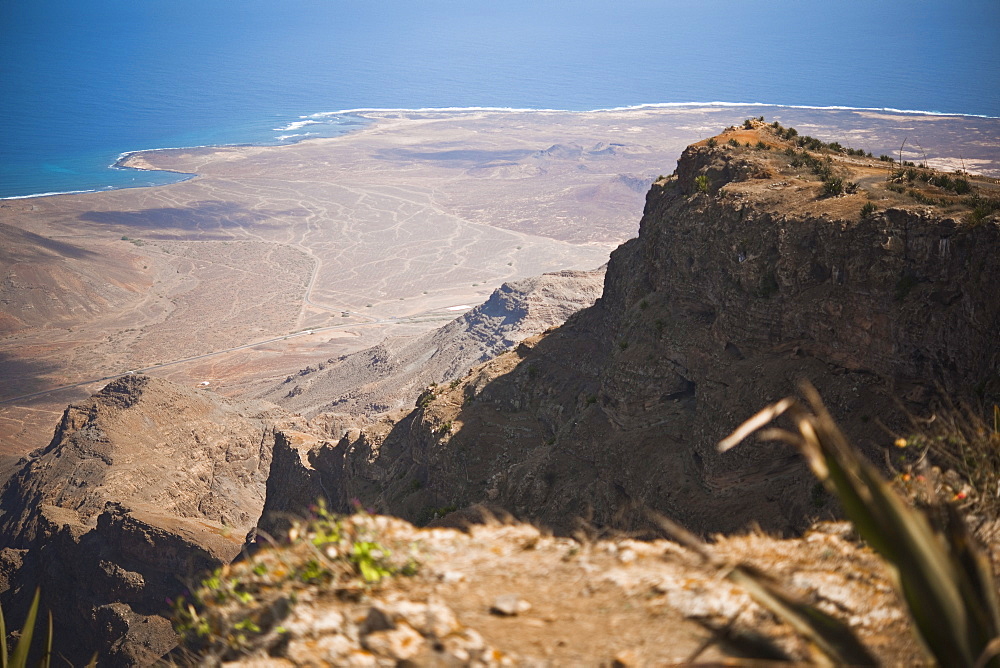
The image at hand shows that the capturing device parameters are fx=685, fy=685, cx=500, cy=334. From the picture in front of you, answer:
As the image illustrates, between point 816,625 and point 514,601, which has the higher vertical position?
point 816,625

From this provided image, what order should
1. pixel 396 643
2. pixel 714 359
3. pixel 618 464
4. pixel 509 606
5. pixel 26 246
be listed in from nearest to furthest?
1. pixel 396 643
2. pixel 509 606
3. pixel 714 359
4. pixel 618 464
5. pixel 26 246

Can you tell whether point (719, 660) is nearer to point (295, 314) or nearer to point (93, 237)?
point (295, 314)

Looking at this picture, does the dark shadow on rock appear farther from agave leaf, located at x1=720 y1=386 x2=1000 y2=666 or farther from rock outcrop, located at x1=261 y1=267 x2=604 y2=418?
agave leaf, located at x1=720 y1=386 x2=1000 y2=666

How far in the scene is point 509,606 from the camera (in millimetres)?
4949

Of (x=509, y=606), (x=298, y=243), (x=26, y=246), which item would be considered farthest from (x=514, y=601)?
(x=298, y=243)

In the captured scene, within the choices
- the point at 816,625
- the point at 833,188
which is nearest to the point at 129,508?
the point at 833,188

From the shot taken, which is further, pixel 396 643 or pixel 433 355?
pixel 433 355

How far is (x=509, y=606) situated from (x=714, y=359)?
14.7 metres

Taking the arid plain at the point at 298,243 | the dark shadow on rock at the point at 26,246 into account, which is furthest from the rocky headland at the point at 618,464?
the dark shadow on rock at the point at 26,246

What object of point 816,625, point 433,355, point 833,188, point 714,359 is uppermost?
point 833,188

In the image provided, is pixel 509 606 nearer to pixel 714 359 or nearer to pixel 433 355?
pixel 714 359

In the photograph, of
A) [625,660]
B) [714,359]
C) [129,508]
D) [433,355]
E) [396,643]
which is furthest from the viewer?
[433,355]

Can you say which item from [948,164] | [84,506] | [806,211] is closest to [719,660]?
[806,211]

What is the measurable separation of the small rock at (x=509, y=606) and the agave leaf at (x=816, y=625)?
7.28 feet
